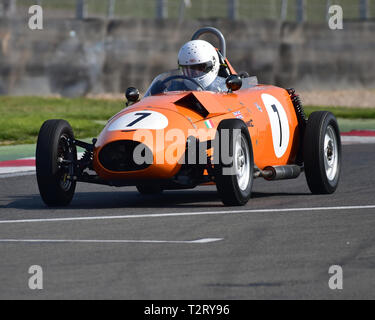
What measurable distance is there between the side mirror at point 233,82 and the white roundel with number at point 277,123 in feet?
1.81

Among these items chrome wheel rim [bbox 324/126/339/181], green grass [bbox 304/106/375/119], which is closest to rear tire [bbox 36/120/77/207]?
chrome wheel rim [bbox 324/126/339/181]

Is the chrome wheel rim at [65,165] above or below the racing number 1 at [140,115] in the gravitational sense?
below

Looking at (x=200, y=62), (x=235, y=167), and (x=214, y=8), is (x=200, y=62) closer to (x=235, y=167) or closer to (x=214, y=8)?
(x=235, y=167)

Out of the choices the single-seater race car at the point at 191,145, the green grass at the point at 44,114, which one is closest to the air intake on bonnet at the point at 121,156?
the single-seater race car at the point at 191,145

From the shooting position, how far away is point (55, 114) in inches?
899

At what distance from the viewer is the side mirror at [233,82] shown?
11570mm

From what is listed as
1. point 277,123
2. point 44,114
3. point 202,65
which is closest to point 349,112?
point 44,114

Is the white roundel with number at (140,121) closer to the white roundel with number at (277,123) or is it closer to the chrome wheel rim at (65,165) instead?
the chrome wheel rim at (65,165)

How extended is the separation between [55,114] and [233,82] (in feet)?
38.4

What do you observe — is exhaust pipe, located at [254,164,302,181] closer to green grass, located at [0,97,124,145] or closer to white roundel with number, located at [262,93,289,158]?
white roundel with number, located at [262,93,289,158]

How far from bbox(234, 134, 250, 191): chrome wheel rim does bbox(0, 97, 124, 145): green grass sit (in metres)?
8.43

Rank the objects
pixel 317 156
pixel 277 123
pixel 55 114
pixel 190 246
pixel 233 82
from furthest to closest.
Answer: pixel 55 114 → pixel 277 123 → pixel 317 156 → pixel 233 82 → pixel 190 246

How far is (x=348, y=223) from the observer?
9.67 meters

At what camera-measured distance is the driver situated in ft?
39.5
